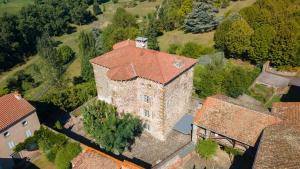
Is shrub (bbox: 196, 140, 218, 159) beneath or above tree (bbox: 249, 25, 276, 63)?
beneath

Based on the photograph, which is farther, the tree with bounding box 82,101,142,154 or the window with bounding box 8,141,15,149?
the window with bounding box 8,141,15,149

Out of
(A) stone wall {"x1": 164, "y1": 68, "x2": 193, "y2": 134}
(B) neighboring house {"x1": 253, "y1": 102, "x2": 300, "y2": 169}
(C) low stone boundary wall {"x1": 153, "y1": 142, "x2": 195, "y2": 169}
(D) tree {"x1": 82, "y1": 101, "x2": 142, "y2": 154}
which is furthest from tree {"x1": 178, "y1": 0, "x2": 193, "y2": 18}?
(C) low stone boundary wall {"x1": 153, "y1": 142, "x2": 195, "y2": 169}

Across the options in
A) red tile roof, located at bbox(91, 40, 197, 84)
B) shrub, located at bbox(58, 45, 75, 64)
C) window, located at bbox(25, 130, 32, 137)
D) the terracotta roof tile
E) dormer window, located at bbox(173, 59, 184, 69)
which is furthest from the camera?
shrub, located at bbox(58, 45, 75, 64)

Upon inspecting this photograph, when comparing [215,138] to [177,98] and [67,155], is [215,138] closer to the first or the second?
[177,98]

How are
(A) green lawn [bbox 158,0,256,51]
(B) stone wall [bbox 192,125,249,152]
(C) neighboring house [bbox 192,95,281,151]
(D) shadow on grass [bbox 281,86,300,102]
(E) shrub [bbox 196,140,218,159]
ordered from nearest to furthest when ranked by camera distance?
(C) neighboring house [bbox 192,95,281,151] → (B) stone wall [bbox 192,125,249,152] → (E) shrub [bbox 196,140,218,159] → (D) shadow on grass [bbox 281,86,300,102] → (A) green lawn [bbox 158,0,256,51]

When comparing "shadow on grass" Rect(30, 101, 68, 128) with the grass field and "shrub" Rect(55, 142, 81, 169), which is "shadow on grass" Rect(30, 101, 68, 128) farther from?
the grass field

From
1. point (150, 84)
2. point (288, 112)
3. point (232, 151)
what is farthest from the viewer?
point (150, 84)

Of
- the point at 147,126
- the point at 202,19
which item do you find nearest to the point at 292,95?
the point at 147,126
